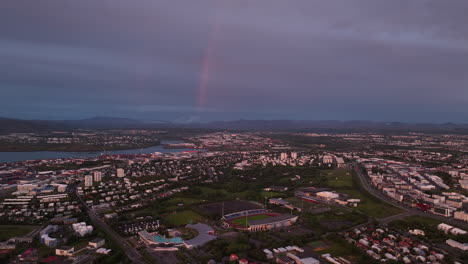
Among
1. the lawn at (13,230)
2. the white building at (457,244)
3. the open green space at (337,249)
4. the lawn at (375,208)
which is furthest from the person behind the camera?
the lawn at (375,208)

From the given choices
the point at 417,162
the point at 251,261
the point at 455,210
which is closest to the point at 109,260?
the point at 251,261

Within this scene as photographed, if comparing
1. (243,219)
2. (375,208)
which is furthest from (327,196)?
(243,219)

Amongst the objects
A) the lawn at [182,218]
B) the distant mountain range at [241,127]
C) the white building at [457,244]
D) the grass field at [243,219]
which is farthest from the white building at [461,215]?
the distant mountain range at [241,127]

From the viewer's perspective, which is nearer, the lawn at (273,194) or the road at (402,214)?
the road at (402,214)

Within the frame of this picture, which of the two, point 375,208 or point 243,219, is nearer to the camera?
point 243,219

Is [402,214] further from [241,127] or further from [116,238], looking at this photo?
[241,127]

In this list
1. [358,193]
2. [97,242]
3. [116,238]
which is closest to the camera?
[97,242]

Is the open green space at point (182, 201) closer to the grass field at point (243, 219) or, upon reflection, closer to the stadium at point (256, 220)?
the stadium at point (256, 220)
